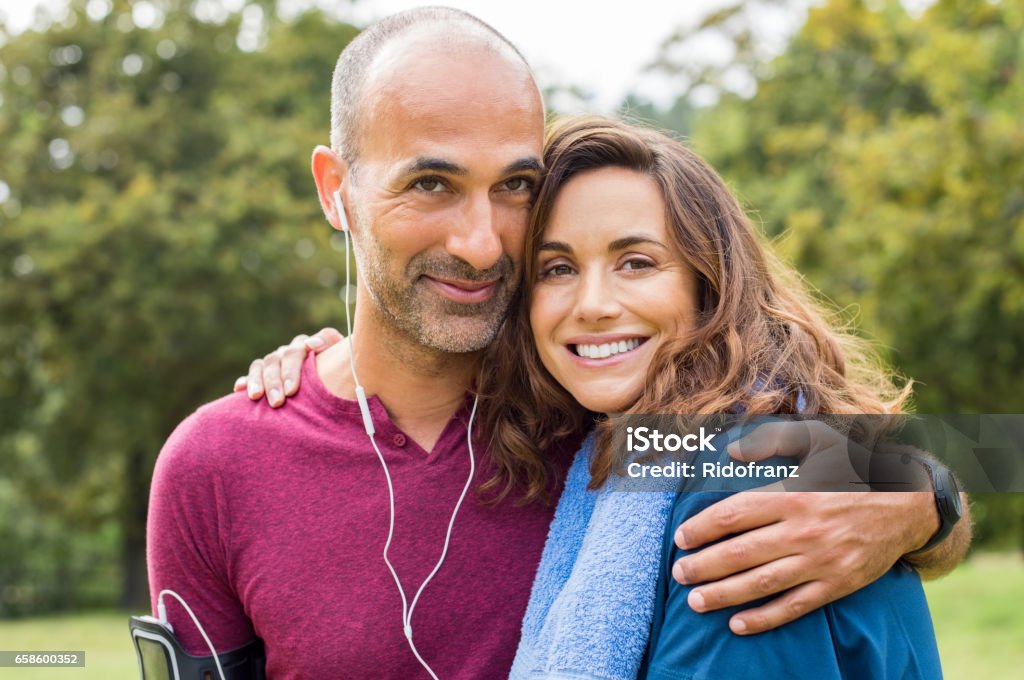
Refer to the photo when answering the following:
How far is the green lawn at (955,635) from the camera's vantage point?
10.2 metres

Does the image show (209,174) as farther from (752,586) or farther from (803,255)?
(752,586)

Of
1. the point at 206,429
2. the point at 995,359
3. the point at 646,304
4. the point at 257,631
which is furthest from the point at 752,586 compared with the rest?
the point at 995,359

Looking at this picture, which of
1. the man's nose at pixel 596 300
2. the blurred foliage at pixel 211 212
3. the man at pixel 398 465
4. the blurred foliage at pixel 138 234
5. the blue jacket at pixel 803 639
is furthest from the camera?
the blurred foliage at pixel 138 234

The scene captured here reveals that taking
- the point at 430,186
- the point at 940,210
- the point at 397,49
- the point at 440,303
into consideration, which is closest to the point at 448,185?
the point at 430,186

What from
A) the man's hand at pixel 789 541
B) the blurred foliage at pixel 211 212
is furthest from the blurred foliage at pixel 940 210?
the man's hand at pixel 789 541

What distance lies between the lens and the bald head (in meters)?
2.64

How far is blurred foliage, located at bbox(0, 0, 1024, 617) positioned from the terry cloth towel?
9692mm

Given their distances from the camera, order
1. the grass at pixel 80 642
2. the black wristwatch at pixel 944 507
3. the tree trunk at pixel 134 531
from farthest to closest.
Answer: the tree trunk at pixel 134 531 → the grass at pixel 80 642 → the black wristwatch at pixel 944 507

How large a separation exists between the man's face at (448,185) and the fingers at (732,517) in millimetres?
851

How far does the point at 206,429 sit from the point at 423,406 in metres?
0.56

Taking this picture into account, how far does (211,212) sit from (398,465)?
13.0 meters

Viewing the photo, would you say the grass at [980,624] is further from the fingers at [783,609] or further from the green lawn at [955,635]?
the fingers at [783,609]

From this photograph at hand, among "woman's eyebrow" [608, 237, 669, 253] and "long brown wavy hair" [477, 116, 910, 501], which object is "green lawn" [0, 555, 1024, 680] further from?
"woman's eyebrow" [608, 237, 669, 253]

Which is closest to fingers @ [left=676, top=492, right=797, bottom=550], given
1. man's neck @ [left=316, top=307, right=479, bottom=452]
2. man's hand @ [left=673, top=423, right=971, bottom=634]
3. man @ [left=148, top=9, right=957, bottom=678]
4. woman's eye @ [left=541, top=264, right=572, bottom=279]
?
man's hand @ [left=673, top=423, right=971, bottom=634]
